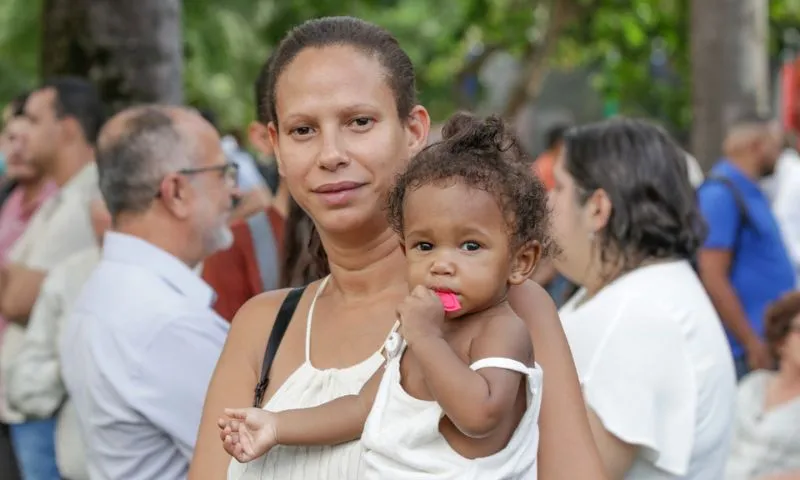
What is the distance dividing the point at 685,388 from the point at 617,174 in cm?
71

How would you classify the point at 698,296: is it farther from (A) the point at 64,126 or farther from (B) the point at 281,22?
(B) the point at 281,22

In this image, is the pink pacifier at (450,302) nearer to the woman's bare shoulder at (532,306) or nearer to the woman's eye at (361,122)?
the woman's bare shoulder at (532,306)

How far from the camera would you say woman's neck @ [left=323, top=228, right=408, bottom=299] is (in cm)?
335

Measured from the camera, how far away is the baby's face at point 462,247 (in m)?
2.94

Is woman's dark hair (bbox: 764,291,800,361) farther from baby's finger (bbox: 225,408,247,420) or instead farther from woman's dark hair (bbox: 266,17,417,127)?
baby's finger (bbox: 225,408,247,420)

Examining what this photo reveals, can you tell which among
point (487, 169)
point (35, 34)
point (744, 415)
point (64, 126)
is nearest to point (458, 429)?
point (487, 169)

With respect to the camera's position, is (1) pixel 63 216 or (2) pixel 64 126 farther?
(2) pixel 64 126

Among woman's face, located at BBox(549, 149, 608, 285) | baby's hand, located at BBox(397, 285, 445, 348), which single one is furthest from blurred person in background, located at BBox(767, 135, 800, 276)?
baby's hand, located at BBox(397, 285, 445, 348)

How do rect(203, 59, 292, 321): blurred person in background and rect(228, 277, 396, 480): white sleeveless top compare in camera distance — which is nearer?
rect(228, 277, 396, 480): white sleeveless top

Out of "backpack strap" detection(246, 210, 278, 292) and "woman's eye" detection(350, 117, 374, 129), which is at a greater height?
"woman's eye" detection(350, 117, 374, 129)

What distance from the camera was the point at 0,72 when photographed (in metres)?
24.2

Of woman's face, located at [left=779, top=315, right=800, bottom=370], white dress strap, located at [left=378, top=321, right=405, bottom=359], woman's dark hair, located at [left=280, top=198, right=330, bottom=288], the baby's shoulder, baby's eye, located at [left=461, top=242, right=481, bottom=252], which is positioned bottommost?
woman's face, located at [left=779, top=315, right=800, bottom=370]

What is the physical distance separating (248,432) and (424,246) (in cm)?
52

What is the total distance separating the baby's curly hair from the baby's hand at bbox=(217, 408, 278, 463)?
47 cm
